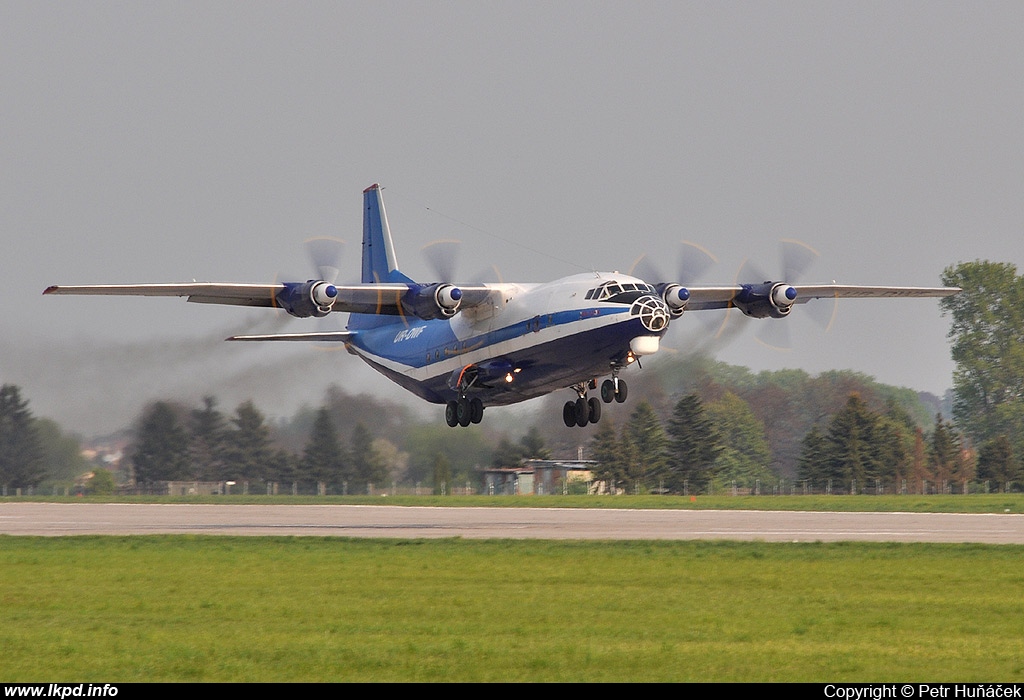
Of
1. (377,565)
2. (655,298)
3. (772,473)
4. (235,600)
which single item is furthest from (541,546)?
(772,473)

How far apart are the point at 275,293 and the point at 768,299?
16.4 m

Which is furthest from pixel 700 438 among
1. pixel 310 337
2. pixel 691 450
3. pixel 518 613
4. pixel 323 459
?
pixel 518 613

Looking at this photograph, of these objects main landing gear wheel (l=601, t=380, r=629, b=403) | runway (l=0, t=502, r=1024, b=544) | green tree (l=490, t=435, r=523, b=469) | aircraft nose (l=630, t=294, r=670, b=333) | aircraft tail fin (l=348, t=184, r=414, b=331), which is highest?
aircraft tail fin (l=348, t=184, r=414, b=331)

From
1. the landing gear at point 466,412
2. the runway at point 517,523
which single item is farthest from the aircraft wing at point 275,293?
the runway at point 517,523

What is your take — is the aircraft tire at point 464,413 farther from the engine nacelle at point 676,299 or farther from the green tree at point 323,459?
the green tree at point 323,459

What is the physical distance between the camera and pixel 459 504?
58.7m

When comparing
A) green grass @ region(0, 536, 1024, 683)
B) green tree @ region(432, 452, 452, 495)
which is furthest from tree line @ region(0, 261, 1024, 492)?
green grass @ region(0, 536, 1024, 683)

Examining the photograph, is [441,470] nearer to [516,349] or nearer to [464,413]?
[464,413]

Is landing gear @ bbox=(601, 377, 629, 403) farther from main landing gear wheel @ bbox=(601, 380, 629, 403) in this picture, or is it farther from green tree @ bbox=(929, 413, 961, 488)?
green tree @ bbox=(929, 413, 961, 488)

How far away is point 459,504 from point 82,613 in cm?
4077

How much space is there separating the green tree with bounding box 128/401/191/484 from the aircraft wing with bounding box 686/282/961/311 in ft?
85.9

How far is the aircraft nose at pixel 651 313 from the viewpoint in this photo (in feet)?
115

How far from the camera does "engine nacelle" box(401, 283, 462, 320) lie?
1481 inches
